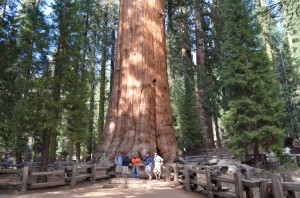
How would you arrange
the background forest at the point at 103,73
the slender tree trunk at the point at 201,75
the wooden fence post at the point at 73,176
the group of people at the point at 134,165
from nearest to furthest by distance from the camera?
1. the wooden fence post at the point at 73,176
2. the group of people at the point at 134,165
3. the background forest at the point at 103,73
4. the slender tree trunk at the point at 201,75

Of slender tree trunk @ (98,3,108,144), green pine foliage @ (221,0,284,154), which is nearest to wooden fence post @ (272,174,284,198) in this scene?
green pine foliage @ (221,0,284,154)

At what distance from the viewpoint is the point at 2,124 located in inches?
682

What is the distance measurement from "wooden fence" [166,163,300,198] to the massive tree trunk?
1.60 meters

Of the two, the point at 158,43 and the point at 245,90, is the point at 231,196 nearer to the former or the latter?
the point at 158,43

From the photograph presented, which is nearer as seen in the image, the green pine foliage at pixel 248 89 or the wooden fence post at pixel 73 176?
the wooden fence post at pixel 73 176

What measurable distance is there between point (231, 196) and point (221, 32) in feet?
58.1

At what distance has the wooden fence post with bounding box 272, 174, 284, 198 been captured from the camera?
208 inches

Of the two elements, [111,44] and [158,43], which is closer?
[158,43]

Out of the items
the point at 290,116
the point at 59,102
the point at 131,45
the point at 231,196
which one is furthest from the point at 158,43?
the point at 290,116

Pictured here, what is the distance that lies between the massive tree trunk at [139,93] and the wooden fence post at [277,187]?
20.6 feet

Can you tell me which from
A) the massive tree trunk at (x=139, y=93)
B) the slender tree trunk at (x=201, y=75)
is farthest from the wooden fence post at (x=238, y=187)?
the slender tree trunk at (x=201, y=75)

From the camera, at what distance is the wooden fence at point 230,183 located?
5355 millimetres

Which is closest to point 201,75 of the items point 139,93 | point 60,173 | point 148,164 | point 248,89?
point 248,89

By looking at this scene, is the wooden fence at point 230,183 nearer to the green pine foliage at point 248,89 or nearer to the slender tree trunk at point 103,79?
the green pine foliage at point 248,89
